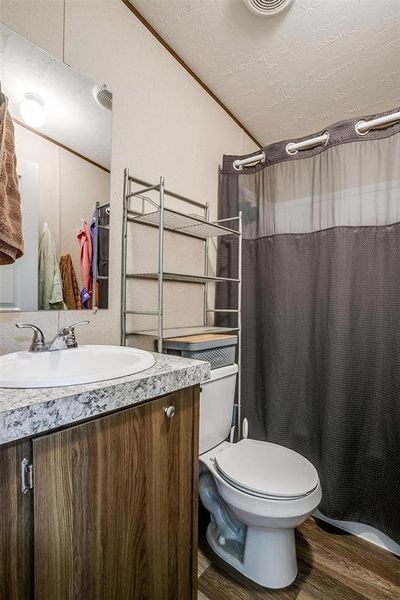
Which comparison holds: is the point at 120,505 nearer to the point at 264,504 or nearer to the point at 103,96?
the point at 264,504

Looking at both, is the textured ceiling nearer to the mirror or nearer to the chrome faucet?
the mirror

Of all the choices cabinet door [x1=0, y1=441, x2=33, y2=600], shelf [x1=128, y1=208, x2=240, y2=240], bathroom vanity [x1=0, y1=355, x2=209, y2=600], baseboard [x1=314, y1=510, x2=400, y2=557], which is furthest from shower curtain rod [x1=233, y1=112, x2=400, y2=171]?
baseboard [x1=314, y1=510, x2=400, y2=557]

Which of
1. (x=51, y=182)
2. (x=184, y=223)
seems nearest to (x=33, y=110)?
(x=51, y=182)

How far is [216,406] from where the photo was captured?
4.72 feet

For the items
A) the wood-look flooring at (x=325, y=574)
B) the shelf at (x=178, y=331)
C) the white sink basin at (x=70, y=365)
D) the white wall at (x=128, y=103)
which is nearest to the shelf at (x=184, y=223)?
the white wall at (x=128, y=103)

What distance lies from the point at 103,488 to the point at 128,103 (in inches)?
58.1

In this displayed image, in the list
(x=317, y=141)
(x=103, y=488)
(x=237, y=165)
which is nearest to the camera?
(x=103, y=488)

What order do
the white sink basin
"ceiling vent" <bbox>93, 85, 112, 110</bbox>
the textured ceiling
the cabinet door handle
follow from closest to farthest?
the white sink basin, the cabinet door handle, "ceiling vent" <bbox>93, 85, 112, 110</bbox>, the textured ceiling

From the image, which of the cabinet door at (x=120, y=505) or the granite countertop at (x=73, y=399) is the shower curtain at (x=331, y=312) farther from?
the granite countertop at (x=73, y=399)

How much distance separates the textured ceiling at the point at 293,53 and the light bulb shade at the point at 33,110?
2.42ft

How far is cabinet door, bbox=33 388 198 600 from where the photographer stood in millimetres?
625

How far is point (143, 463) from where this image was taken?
0.79 meters

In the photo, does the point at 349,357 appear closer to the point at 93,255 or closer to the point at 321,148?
the point at 321,148

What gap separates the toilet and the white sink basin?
493 millimetres
